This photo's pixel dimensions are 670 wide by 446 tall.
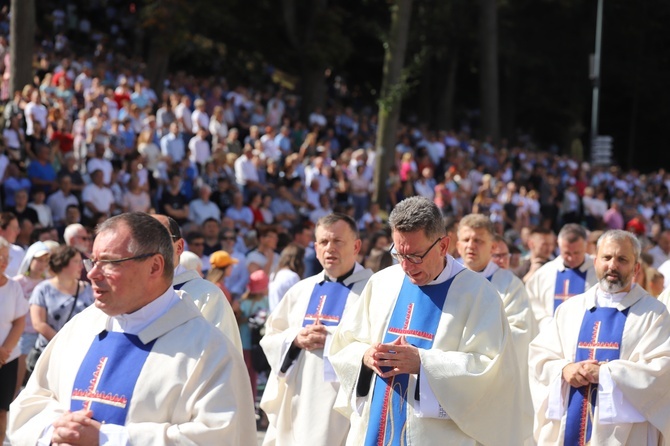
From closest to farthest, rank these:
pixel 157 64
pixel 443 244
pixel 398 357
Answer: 1. pixel 398 357
2. pixel 443 244
3. pixel 157 64

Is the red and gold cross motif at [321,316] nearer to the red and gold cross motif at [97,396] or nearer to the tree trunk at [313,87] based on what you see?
the red and gold cross motif at [97,396]

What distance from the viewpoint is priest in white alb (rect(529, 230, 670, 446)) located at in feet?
20.5

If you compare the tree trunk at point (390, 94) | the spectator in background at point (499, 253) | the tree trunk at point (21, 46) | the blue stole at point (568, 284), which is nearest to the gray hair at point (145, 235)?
the spectator in background at point (499, 253)

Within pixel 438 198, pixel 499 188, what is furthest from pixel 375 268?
pixel 499 188

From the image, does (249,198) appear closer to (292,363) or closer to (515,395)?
(292,363)

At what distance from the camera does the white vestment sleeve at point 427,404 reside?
17.2ft

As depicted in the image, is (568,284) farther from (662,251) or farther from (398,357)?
(662,251)

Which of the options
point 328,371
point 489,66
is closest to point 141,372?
point 328,371

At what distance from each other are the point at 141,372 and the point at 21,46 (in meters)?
17.1

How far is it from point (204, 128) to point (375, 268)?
9.95 m

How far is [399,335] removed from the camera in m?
5.57

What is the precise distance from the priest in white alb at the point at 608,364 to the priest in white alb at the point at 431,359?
1.03 metres

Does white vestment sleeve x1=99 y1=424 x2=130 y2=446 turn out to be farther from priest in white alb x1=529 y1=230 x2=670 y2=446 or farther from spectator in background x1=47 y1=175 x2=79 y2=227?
spectator in background x1=47 y1=175 x2=79 y2=227

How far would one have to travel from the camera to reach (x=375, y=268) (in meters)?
10.7
